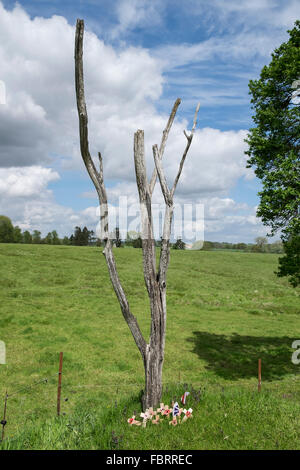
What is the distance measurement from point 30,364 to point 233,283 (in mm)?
28610

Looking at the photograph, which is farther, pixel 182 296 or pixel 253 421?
pixel 182 296

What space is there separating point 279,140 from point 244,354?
1007cm

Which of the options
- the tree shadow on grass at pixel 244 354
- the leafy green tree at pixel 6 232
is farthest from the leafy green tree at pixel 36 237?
the tree shadow on grass at pixel 244 354

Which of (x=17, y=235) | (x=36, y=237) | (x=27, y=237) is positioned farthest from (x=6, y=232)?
(x=36, y=237)

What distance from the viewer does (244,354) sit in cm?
1566

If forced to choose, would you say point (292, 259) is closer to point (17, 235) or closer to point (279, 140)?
point (279, 140)

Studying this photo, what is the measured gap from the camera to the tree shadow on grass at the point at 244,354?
44.1 feet

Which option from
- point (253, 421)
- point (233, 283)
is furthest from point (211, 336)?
point (233, 283)

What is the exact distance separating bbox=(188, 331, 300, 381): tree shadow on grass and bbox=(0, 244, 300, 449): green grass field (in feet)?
0.18

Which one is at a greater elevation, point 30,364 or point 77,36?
point 77,36

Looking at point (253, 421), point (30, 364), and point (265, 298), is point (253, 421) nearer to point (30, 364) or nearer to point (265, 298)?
point (30, 364)

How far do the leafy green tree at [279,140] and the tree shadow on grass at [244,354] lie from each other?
4.69m

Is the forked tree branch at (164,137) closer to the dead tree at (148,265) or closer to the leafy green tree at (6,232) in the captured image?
the dead tree at (148,265)
